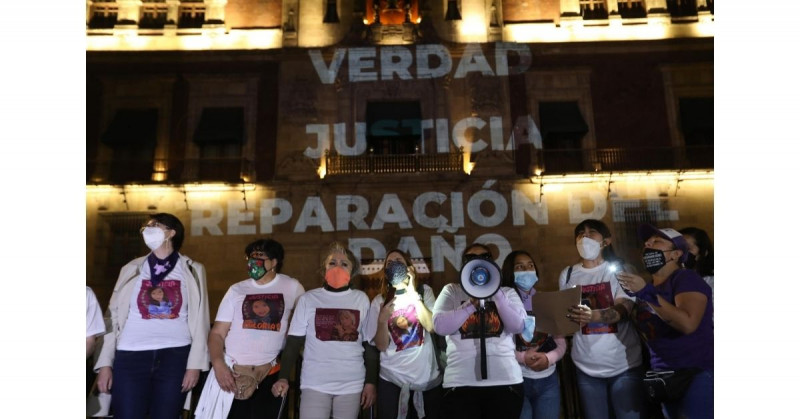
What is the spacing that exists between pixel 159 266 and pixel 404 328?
6.51 feet

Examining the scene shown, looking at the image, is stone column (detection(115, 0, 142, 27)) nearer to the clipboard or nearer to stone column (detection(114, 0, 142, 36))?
stone column (detection(114, 0, 142, 36))

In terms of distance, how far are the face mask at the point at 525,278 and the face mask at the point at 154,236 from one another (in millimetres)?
2806

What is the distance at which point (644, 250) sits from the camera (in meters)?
4.43

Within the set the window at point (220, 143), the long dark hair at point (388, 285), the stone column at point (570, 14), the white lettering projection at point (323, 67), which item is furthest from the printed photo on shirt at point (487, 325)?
the stone column at point (570, 14)

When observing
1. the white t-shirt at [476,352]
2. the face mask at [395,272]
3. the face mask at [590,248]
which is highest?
the face mask at [590,248]

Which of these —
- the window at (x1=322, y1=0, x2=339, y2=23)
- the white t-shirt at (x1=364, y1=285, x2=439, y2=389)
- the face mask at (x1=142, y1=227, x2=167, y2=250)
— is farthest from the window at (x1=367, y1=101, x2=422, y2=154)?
the white t-shirt at (x1=364, y1=285, x2=439, y2=389)

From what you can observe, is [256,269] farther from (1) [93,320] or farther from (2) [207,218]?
(2) [207,218]

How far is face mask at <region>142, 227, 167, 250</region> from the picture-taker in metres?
4.92

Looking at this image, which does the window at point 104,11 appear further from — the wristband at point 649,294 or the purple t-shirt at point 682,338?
the purple t-shirt at point 682,338

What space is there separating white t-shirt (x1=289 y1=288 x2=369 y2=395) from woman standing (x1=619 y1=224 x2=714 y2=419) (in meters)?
2.00

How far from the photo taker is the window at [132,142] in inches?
597

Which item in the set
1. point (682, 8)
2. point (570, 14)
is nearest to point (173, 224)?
point (570, 14)
